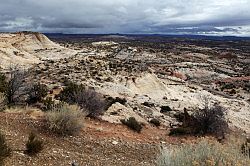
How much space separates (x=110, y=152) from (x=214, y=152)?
16.1 ft

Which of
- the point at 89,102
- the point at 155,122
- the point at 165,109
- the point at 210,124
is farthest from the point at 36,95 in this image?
the point at 210,124

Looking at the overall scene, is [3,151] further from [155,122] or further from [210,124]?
[155,122]

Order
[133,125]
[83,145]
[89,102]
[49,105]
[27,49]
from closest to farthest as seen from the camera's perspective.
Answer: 1. [83,145]
2. [133,125]
3. [49,105]
4. [89,102]
5. [27,49]

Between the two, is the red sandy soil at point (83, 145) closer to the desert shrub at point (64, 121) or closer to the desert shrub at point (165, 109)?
the desert shrub at point (64, 121)

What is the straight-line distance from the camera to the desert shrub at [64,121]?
37.9 feet

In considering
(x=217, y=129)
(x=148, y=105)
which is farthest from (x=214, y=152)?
(x=148, y=105)

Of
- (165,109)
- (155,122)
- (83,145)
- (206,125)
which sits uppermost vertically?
(83,145)

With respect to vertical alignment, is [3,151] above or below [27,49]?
above

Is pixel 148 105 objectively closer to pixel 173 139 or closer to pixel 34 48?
pixel 173 139

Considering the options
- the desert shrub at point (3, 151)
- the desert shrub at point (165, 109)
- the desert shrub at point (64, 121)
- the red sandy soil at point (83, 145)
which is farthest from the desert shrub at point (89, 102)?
the desert shrub at point (3, 151)

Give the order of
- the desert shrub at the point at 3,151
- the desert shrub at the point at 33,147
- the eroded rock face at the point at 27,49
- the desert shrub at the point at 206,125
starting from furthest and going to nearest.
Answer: the eroded rock face at the point at 27,49 → the desert shrub at the point at 206,125 → the desert shrub at the point at 33,147 → the desert shrub at the point at 3,151

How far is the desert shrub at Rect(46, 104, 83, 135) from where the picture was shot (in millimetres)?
11539

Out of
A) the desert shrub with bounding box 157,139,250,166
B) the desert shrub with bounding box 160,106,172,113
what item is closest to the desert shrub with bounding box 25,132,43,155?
the desert shrub with bounding box 157,139,250,166

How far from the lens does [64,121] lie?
1173cm
